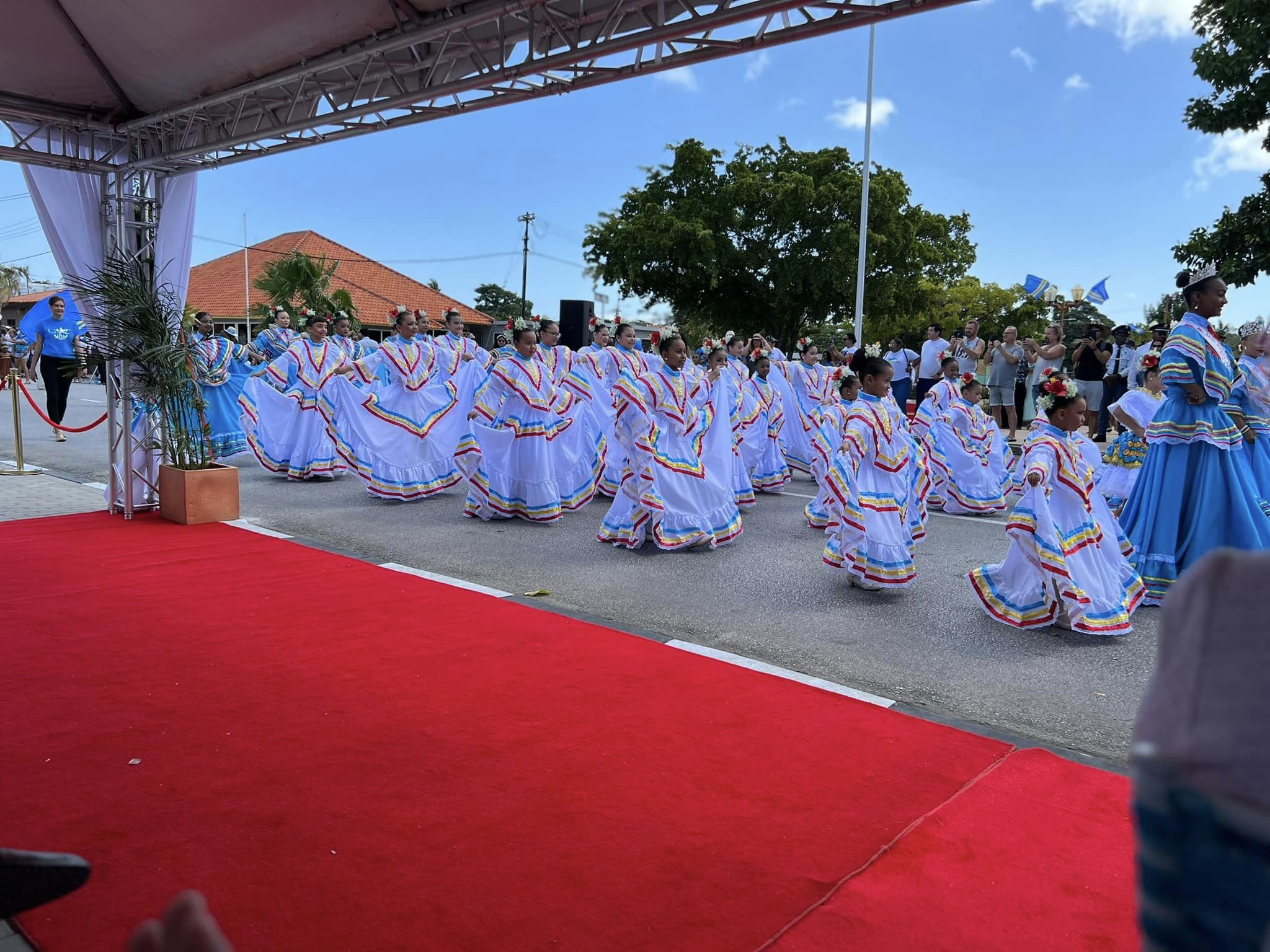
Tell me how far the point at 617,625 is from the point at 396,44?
152 inches

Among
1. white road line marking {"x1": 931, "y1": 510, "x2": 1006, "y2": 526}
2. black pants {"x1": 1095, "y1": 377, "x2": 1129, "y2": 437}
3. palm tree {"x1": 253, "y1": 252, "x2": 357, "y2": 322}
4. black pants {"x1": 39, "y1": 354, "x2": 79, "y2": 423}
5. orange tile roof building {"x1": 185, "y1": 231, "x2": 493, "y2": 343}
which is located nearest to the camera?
white road line marking {"x1": 931, "y1": 510, "x2": 1006, "y2": 526}

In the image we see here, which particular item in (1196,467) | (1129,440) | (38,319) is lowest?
(1196,467)

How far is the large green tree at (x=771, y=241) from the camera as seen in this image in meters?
26.8

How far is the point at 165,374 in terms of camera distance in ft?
25.0

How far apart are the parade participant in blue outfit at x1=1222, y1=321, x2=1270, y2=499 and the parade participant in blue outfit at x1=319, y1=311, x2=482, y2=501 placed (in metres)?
6.42

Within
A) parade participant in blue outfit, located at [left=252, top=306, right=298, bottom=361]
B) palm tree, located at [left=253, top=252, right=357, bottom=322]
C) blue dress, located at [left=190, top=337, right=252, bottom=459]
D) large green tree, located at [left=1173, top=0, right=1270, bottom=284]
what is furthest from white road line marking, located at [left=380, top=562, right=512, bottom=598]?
palm tree, located at [left=253, top=252, right=357, bottom=322]

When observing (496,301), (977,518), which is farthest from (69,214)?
(496,301)

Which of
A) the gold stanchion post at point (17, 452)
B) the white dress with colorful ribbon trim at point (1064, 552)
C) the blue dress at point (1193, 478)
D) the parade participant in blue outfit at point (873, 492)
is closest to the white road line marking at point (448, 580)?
the parade participant in blue outfit at point (873, 492)

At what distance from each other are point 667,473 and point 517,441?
6.14 feet

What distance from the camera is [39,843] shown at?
9.31ft

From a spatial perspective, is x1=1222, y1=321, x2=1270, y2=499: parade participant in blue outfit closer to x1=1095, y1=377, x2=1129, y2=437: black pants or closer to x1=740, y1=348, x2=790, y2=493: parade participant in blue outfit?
x1=740, y1=348, x2=790, y2=493: parade participant in blue outfit

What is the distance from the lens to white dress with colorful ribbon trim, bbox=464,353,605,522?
854cm

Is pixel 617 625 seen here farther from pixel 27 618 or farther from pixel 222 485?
pixel 222 485

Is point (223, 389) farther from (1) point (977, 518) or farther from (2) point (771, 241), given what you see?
(2) point (771, 241)
